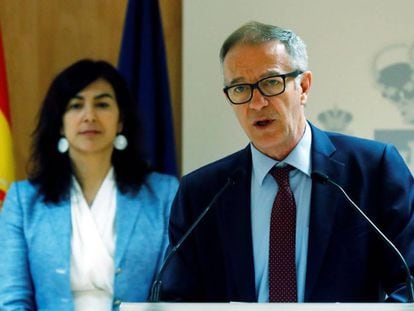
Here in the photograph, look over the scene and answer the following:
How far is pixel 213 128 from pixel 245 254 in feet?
6.15

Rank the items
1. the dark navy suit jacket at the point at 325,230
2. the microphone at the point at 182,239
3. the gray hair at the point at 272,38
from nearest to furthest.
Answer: the microphone at the point at 182,239 → the dark navy suit jacket at the point at 325,230 → the gray hair at the point at 272,38

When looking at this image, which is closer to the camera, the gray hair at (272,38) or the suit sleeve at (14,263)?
the gray hair at (272,38)

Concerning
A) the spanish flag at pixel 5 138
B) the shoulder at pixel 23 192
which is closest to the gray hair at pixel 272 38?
the shoulder at pixel 23 192

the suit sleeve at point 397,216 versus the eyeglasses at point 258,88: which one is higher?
the eyeglasses at point 258,88

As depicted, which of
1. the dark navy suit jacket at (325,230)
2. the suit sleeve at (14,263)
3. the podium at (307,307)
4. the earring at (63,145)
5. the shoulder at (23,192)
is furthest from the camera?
the earring at (63,145)

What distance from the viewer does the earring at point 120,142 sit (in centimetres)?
340

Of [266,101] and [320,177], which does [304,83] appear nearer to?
[266,101]

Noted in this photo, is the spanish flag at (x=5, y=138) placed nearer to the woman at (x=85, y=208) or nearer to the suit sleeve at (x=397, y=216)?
the woman at (x=85, y=208)

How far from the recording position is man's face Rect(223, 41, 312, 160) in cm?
198

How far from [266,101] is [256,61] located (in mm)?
114

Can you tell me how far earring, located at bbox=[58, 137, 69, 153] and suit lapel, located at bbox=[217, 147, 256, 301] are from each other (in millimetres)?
1410

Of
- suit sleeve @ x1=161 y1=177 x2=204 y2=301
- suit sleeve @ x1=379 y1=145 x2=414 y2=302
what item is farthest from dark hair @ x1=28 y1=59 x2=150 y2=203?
suit sleeve @ x1=379 y1=145 x2=414 y2=302

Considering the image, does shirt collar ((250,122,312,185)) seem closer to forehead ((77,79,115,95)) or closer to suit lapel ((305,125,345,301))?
suit lapel ((305,125,345,301))

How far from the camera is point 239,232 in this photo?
2029mm
